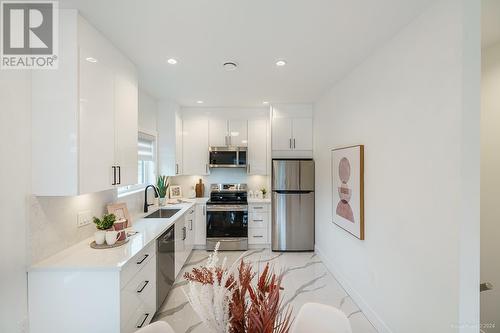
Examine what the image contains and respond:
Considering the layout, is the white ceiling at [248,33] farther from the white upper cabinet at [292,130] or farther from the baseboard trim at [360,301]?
the baseboard trim at [360,301]

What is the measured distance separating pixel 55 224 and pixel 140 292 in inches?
33.5

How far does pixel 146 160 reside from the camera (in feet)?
→ 11.8

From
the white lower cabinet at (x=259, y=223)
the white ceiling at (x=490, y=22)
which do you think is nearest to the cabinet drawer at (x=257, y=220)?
the white lower cabinet at (x=259, y=223)

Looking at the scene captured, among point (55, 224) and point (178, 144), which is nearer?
point (55, 224)

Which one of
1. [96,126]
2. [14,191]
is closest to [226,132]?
[96,126]

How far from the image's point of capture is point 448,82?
4.59 feet

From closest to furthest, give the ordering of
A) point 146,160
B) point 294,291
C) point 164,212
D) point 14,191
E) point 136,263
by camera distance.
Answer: point 14,191
point 136,263
point 294,291
point 164,212
point 146,160

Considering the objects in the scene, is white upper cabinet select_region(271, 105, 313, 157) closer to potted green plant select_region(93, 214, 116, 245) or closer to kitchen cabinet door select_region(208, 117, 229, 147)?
kitchen cabinet door select_region(208, 117, 229, 147)

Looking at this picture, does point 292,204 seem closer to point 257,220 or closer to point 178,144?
point 257,220

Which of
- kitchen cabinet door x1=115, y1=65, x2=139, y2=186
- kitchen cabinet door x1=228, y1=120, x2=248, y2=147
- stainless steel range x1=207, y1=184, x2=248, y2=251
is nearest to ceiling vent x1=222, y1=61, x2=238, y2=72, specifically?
kitchen cabinet door x1=115, y1=65, x2=139, y2=186

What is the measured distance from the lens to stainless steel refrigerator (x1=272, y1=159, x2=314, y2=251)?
392 cm

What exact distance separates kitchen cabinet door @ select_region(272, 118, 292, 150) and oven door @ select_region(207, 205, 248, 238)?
1.29 meters

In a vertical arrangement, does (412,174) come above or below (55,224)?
above

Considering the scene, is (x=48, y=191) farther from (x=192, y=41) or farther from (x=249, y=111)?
(x=249, y=111)
